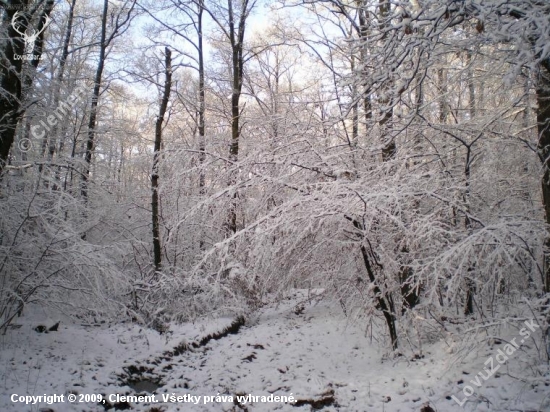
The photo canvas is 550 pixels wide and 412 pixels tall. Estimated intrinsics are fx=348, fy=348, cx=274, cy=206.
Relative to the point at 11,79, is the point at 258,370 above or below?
below

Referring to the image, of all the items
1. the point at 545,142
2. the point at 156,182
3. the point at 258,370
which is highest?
the point at 156,182

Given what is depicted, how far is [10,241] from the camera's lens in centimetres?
576

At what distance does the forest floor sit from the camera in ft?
14.0

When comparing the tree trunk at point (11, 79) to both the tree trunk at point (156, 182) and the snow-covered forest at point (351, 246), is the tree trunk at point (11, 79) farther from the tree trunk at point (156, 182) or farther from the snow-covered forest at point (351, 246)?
the tree trunk at point (156, 182)

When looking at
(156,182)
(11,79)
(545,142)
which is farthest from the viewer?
(156,182)

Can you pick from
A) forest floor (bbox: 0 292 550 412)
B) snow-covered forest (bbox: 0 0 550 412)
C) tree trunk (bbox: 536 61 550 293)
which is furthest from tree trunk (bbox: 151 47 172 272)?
tree trunk (bbox: 536 61 550 293)

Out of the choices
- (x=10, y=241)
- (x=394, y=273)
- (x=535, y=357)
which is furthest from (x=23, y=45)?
(x=535, y=357)

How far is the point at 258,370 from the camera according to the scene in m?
6.09

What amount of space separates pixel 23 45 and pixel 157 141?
4.44m

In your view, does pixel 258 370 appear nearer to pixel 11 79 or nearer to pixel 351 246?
pixel 351 246

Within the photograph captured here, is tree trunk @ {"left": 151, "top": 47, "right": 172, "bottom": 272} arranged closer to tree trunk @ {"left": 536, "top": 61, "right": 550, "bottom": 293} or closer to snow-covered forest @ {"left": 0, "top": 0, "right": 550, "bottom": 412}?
snow-covered forest @ {"left": 0, "top": 0, "right": 550, "bottom": 412}

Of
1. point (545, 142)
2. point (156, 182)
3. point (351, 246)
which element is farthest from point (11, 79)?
point (545, 142)

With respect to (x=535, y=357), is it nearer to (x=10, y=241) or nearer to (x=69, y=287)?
(x=69, y=287)

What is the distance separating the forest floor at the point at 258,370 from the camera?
168 inches
